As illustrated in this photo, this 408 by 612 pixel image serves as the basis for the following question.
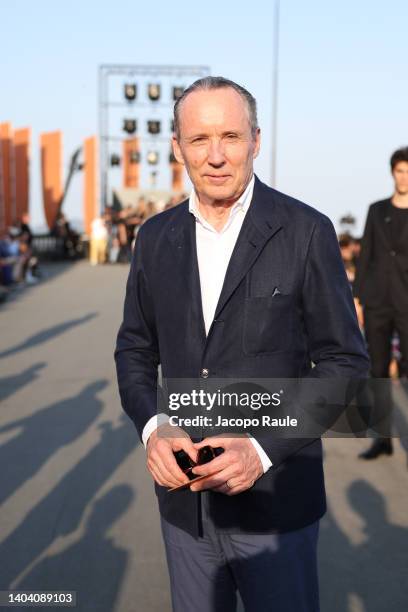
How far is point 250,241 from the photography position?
196 cm

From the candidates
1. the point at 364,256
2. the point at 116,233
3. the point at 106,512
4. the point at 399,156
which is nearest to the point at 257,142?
the point at 106,512

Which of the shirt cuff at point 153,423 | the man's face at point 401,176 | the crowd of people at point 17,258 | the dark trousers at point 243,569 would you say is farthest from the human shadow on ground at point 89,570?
the crowd of people at point 17,258

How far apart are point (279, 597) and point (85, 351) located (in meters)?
8.71

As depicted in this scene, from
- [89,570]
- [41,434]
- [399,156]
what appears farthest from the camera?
[41,434]

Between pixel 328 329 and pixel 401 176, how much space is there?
3577mm

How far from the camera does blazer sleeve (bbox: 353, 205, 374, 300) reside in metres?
5.53

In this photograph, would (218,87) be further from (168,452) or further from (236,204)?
(168,452)

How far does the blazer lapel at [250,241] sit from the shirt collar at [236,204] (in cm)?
2

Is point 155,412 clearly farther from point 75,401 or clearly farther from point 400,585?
point 75,401

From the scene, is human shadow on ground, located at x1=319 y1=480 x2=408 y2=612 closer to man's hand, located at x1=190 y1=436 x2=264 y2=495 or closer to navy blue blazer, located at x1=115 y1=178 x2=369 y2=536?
navy blue blazer, located at x1=115 y1=178 x2=369 y2=536

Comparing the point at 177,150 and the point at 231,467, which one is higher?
the point at 177,150

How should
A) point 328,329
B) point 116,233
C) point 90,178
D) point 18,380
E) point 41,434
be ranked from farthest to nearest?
point 90,178 → point 116,233 → point 18,380 → point 41,434 → point 328,329

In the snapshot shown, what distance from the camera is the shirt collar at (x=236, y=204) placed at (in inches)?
79.4

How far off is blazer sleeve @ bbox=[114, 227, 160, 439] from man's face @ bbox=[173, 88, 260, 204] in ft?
0.95
